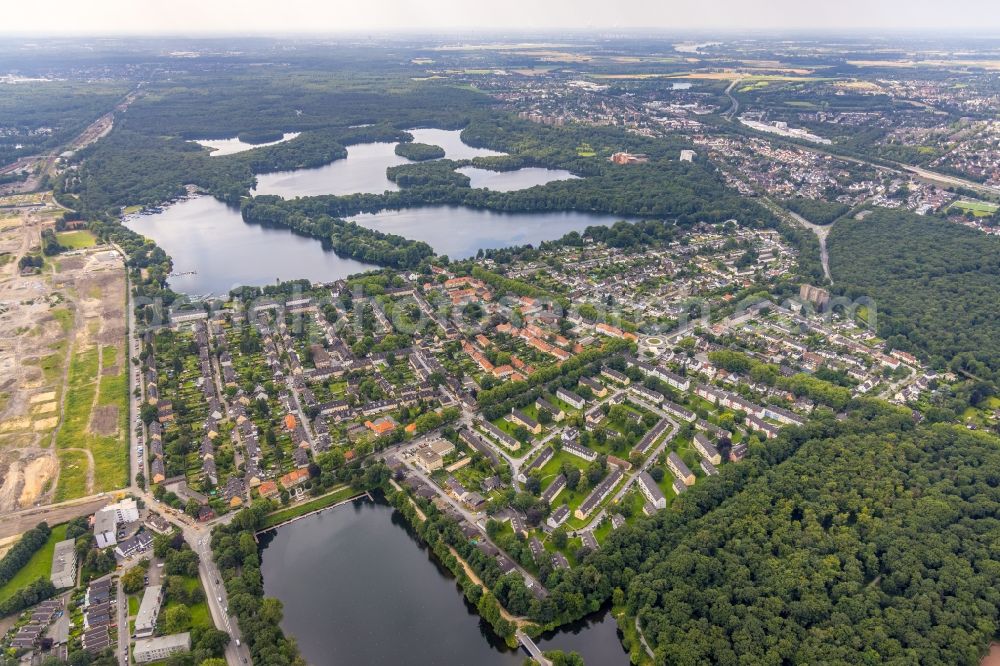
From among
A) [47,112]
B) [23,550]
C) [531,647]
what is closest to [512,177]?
[23,550]

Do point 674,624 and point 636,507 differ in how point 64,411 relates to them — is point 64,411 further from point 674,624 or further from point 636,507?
point 674,624

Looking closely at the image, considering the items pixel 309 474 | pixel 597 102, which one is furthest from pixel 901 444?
pixel 597 102

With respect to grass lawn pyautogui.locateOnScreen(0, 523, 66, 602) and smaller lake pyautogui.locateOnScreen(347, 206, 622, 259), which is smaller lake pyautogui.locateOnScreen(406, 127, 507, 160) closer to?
smaller lake pyautogui.locateOnScreen(347, 206, 622, 259)

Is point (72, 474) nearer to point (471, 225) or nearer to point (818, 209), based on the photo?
point (471, 225)

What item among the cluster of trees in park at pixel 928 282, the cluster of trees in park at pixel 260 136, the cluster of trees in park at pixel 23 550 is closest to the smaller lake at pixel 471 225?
the cluster of trees in park at pixel 928 282

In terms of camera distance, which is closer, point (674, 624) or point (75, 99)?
point (674, 624)

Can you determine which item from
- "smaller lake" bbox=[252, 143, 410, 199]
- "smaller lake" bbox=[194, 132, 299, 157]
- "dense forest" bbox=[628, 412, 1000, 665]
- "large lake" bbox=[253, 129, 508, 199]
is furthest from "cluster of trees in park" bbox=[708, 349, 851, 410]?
"smaller lake" bbox=[194, 132, 299, 157]

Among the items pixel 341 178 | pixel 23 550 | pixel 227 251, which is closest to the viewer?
pixel 23 550
